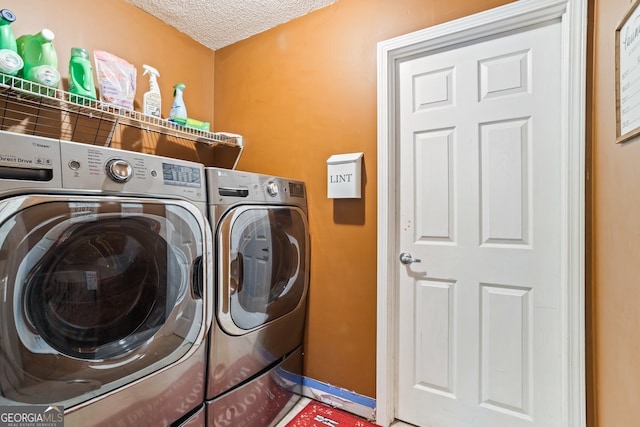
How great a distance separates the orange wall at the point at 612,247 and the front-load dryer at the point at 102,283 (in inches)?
53.8

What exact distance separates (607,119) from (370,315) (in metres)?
1.29

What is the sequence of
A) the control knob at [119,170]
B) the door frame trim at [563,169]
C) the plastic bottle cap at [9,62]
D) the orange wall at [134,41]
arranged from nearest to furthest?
the control knob at [119,170]
the plastic bottle cap at [9,62]
the door frame trim at [563,169]
the orange wall at [134,41]

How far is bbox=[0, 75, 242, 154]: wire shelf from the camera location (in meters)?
1.26

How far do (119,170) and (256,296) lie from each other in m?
0.81

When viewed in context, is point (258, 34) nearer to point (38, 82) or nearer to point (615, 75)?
point (38, 82)

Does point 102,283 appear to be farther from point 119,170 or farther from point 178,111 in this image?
point 178,111

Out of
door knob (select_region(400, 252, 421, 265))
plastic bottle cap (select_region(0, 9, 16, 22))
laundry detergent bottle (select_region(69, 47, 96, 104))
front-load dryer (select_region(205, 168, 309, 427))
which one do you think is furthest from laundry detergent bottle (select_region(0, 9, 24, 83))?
door knob (select_region(400, 252, 421, 265))

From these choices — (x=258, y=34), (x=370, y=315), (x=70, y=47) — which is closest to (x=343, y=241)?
(x=370, y=315)

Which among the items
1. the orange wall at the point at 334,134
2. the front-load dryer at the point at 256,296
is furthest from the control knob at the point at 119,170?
the orange wall at the point at 334,134

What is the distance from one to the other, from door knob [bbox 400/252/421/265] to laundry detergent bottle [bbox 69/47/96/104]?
170 centimetres

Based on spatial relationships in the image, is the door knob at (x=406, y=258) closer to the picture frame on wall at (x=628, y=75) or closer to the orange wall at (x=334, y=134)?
the orange wall at (x=334, y=134)

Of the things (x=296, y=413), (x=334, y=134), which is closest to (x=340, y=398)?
(x=296, y=413)

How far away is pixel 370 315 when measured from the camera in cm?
167

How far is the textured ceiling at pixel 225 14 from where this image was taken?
178 centimetres
